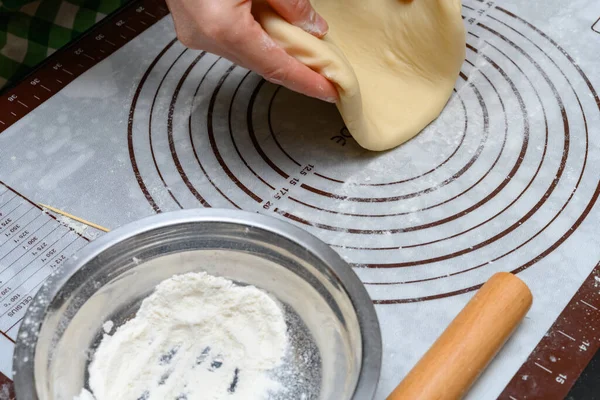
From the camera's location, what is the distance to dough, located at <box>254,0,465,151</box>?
105 cm

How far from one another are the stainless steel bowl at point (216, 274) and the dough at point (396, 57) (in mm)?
298

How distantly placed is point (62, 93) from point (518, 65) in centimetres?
80

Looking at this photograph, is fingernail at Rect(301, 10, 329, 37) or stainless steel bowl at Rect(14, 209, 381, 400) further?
fingernail at Rect(301, 10, 329, 37)

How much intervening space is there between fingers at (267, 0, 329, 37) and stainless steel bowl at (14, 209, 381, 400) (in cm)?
32

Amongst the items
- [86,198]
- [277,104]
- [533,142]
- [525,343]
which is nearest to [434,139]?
[533,142]

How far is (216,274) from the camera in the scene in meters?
0.84

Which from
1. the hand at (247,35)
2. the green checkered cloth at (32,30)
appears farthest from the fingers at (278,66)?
the green checkered cloth at (32,30)

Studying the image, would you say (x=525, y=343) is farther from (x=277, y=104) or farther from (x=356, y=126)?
(x=277, y=104)

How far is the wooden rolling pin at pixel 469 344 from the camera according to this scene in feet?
2.37

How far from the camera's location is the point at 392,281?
916 millimetres

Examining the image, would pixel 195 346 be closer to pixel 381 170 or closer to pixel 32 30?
pixel 381 170

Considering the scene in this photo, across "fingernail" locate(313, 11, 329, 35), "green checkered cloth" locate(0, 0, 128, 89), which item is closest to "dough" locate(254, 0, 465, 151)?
"fingernail" locate(313, 11, 329, 35)

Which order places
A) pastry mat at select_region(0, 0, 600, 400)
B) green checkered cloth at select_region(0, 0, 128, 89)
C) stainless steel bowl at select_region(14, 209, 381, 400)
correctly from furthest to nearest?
green checkered cloth at select_region(0, 0, 128, 89) → pastry mat at select_region(0, 0, 600, 400) → stainless steel bowl at select_region(14, 209, 381, 400)

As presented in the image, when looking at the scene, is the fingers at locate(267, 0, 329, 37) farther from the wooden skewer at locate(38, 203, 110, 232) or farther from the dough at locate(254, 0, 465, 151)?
the wooden skewer at locate(38, 203, 110, 232)
